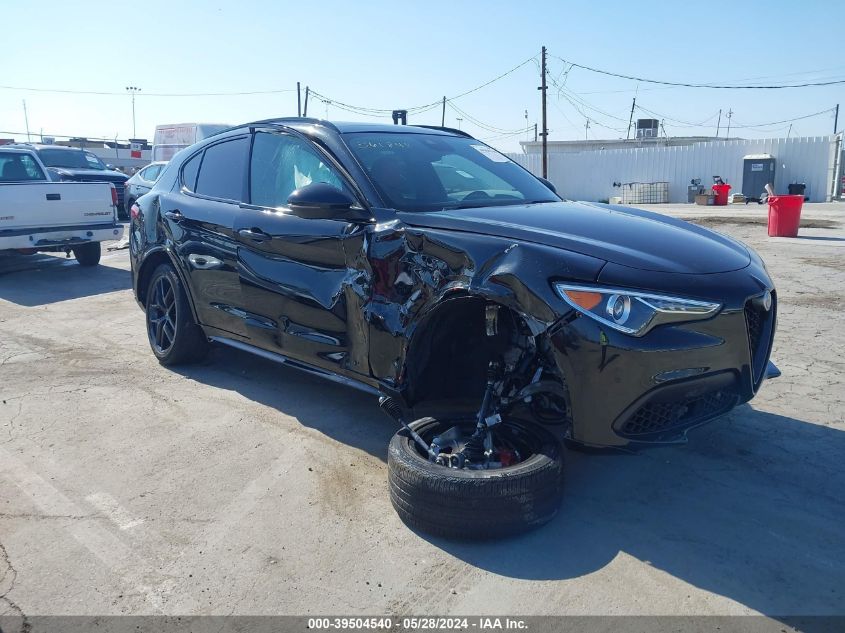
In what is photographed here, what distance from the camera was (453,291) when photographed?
3291 millimetres

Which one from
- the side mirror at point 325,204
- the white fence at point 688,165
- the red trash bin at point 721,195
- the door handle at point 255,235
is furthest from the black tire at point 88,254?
the red trash bin at point 721,195

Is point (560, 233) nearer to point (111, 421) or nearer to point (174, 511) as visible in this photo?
point (174, 511)

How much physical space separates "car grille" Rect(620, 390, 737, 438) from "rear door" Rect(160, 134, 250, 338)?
273 centimetres

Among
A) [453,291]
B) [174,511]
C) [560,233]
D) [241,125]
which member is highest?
[241,125]

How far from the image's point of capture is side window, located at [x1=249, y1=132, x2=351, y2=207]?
4.24m

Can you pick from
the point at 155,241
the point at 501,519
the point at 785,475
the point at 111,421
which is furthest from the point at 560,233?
the point at 155,241

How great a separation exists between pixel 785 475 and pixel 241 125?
13.2 feet

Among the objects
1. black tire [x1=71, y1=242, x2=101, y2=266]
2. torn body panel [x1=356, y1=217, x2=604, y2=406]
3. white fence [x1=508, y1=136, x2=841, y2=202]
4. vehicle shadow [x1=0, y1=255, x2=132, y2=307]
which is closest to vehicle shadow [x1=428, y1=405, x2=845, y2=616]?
torn body panel [x1=356, y1=217, x2=604, y2=406]

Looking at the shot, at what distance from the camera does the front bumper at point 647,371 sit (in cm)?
284

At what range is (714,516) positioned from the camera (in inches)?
128

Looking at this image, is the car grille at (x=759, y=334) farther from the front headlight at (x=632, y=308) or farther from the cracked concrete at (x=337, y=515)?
the cracked concrete at (x=337, y=515)

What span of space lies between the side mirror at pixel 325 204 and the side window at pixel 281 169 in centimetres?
31

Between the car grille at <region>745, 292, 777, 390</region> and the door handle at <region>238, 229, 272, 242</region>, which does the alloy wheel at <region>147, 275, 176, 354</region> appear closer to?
the door handle at <region>238, 229, 272, 242</region>

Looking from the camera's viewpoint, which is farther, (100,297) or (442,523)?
(100,297)
